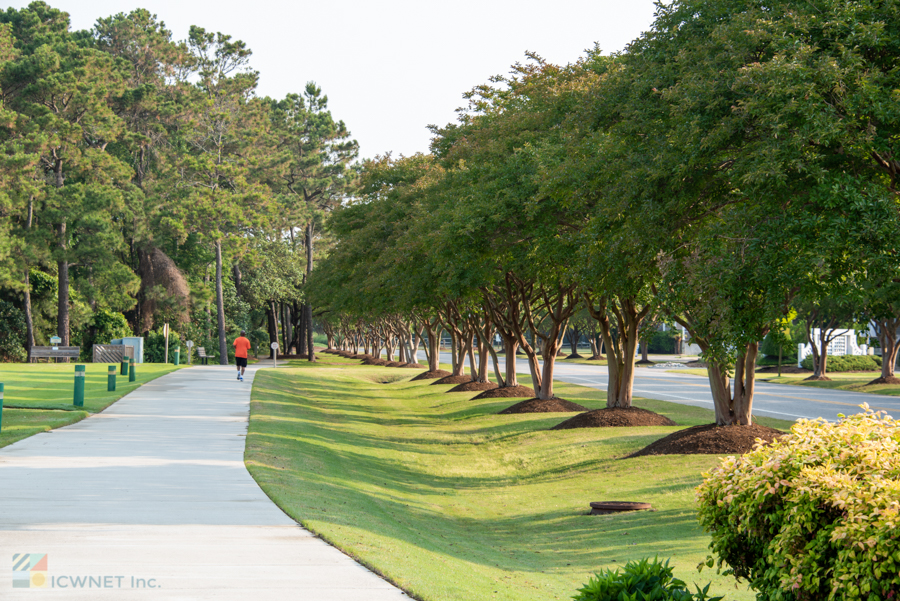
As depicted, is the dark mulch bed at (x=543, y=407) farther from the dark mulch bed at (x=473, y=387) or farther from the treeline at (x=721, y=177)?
the dark mulch bed at (x=473, y=387)

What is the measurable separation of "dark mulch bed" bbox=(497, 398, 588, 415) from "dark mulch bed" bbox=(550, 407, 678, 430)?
11.0 ft

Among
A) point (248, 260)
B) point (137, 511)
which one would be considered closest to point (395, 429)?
point (137, 511)

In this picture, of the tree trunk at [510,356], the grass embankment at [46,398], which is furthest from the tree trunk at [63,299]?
the tree trunk at [510,356]

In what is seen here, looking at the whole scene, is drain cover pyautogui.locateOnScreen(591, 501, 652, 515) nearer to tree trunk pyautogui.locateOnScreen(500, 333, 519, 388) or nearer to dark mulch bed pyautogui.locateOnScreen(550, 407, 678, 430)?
dark mulch bed pyautogui.locateOnScreen(550, 407, 678, 430)

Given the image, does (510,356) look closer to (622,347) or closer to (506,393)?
(506,393)

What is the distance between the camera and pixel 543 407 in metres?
24.9

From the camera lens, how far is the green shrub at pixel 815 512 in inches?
176

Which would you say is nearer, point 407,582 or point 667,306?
point 407,582

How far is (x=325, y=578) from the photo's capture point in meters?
6.24

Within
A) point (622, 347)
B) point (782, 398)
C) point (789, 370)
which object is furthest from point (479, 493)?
point (789, 370)

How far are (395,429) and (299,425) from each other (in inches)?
182

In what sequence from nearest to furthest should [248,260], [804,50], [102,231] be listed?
[804,50]
[102,231]
[248,260]

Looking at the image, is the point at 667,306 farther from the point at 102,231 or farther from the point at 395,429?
the point at 102,231

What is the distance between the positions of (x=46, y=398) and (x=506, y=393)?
15083mm
